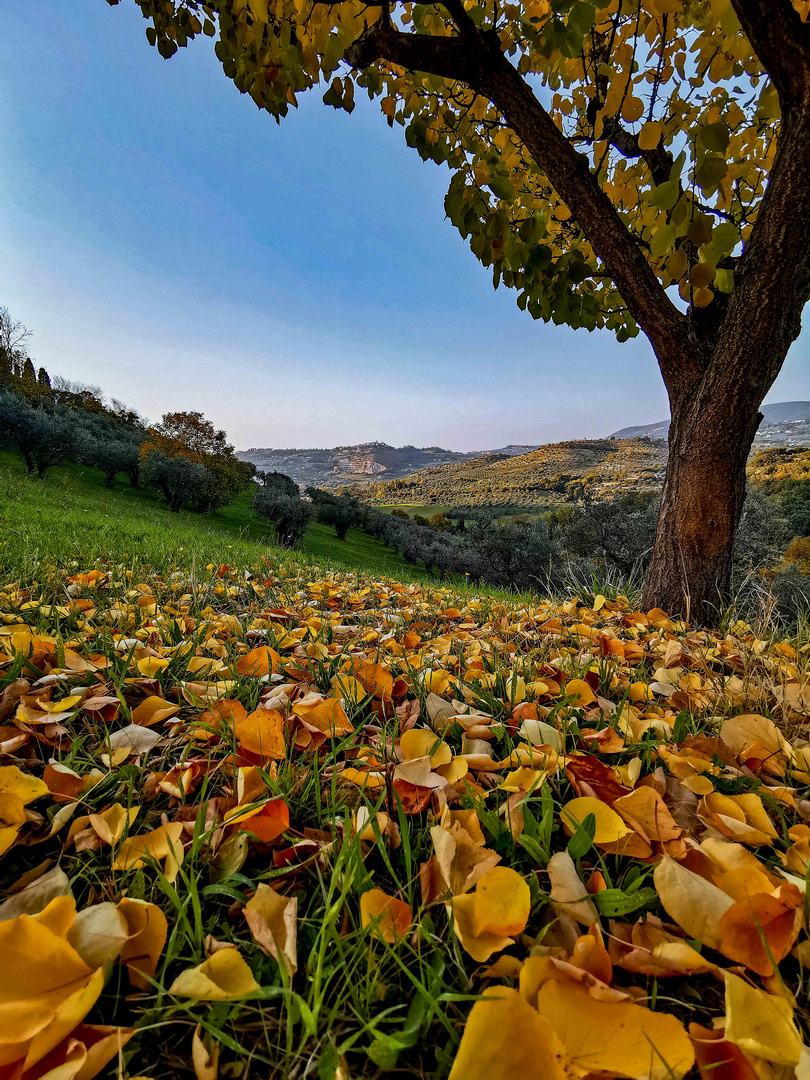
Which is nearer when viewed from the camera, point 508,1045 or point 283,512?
point 508,1045

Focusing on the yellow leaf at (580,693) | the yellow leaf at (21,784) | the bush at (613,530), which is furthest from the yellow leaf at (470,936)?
the bush at (613,530)

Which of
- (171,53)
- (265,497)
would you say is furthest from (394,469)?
(171,53)

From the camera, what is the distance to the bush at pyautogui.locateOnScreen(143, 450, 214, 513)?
100ft

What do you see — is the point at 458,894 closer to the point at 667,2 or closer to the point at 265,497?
the point at 667,2

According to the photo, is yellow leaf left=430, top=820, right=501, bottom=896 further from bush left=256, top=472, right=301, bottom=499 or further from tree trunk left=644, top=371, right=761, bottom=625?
bush left=256, top=472, right=301, bottom=499

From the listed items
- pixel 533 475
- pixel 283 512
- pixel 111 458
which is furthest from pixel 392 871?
pixel 533 475

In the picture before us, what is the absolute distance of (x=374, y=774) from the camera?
0.93 meters

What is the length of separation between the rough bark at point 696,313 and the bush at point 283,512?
1082 inches

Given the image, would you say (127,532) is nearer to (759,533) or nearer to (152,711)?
(152,711)

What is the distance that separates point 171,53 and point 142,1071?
445 centimetres

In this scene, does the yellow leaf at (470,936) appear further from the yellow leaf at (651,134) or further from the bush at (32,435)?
the bush at (32,435)

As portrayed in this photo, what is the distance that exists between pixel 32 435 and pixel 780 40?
3075 centimetres

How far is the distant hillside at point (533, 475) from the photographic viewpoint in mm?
57219

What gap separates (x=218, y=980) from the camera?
542 millimetres
